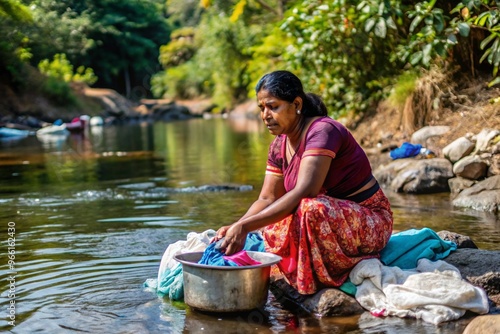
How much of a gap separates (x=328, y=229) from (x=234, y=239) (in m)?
0.53

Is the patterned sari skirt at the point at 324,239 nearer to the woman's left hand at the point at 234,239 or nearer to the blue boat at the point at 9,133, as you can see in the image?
the woman's left hand at the point at 234,239

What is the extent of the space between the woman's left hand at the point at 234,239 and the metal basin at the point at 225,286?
0.52 feet

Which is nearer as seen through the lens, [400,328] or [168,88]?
[400,328]

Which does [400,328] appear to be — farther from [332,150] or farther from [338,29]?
Answer: [338,29]

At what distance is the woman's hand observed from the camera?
4.12m

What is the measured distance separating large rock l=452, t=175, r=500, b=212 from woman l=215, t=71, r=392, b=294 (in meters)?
3.34

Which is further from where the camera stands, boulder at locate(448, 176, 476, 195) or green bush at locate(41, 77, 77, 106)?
green bush at locate(41, 77, 77, 106)

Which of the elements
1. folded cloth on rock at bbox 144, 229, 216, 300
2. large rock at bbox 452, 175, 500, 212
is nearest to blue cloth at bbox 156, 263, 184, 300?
folded cloth on rock at bbox 144, 229, 216, 300

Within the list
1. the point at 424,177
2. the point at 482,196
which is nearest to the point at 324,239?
the point at 482,196

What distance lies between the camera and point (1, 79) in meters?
28.9

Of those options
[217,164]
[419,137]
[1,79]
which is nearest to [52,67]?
[1,79]

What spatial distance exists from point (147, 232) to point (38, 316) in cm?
249

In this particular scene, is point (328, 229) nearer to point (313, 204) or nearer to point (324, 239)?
point (324, 239)

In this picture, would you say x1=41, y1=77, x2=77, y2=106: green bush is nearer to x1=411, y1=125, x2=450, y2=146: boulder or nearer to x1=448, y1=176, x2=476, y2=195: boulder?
x1=411, y1=125, x2=450, y2=146: boulder
